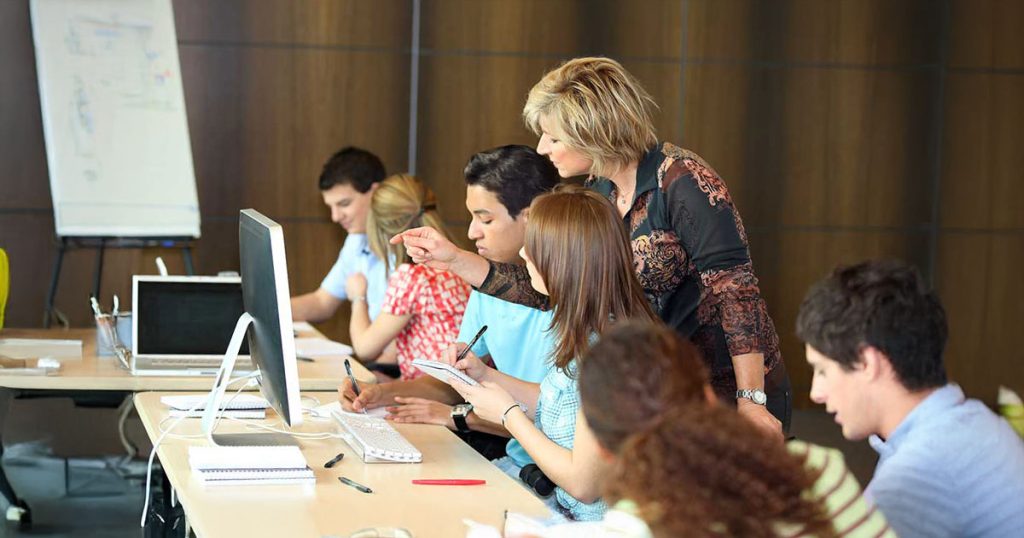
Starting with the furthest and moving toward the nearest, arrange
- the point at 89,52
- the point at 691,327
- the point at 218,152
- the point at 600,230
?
the point at 218,152
the point at 89,52
the point at 691,327
the point at 600,230

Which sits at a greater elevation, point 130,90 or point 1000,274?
point 130,90

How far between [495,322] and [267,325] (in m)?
0.84

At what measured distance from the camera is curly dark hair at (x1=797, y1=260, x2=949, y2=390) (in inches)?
65.9

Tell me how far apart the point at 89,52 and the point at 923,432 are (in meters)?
4.82

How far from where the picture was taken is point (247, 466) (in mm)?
2346

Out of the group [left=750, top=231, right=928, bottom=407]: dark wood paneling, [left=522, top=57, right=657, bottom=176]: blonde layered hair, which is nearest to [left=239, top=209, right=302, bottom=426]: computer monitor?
[left=522, top=57, right=657, bottom=176]: blonde layered hair

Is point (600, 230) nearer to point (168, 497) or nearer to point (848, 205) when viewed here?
point (168, 497)

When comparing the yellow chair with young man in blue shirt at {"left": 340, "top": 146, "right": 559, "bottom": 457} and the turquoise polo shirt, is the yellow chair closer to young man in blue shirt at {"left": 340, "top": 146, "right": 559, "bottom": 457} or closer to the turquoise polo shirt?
young man in blue shirt at {"left": 340, "top": 146, "right": 559, "bottom": 457}

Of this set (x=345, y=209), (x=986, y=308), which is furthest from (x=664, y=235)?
(x=986, y=308)

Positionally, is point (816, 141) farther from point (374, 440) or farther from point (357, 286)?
point (374, 440)

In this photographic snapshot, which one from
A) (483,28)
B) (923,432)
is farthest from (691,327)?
(483,28)

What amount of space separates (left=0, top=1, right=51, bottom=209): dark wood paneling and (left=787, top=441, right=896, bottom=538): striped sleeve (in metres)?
5.07

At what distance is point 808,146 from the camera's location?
6445 millimetres

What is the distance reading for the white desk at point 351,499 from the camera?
A: 206cm
